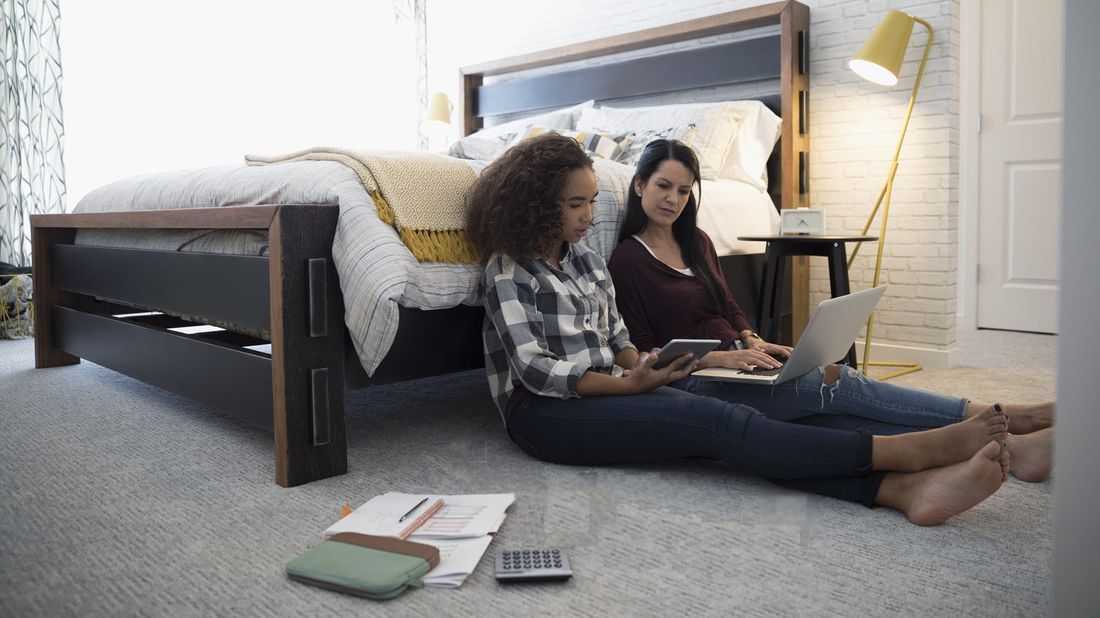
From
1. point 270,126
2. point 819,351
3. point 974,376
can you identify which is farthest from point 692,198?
point 270,126

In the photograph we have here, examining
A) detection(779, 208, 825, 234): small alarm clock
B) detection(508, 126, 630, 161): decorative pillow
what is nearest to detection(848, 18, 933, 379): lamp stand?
detection(779, 208, 825, 234): small alarm clock

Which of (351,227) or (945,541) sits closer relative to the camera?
(945,541)

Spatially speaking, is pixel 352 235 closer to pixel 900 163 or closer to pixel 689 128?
pixel 689 128

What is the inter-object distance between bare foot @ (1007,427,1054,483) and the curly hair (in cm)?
107

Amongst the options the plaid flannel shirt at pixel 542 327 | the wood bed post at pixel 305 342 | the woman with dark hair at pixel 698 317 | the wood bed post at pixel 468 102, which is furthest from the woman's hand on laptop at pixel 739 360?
the wood bed post at pixel 468 102

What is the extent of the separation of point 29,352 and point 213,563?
2598mm

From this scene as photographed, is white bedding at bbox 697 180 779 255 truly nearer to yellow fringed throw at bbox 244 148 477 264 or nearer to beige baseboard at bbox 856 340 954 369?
beige baseboard at bbox 856 340 954 369

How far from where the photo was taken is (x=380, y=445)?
6.68ft

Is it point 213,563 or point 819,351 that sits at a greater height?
point 819,351

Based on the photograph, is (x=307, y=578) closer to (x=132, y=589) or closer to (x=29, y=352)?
(x=132, y=589)

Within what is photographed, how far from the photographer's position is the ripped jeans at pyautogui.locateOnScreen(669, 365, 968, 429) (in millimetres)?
1748

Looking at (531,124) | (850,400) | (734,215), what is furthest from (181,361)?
(531,124)

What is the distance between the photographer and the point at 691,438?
1639 millimetres

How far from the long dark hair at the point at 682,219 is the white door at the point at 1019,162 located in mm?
2513
